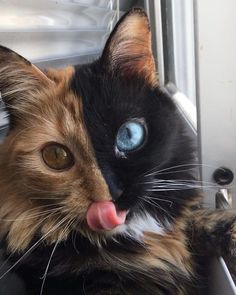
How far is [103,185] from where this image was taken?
0.80 meters

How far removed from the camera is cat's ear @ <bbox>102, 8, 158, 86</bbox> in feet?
2.86

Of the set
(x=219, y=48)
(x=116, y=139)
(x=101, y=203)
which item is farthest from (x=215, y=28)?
(x=101, y=203)

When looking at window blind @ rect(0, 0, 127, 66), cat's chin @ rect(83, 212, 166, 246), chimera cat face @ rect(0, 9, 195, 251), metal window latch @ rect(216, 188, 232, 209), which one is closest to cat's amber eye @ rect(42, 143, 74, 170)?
chimera cat face @ rect(0, 9, 195, 251)

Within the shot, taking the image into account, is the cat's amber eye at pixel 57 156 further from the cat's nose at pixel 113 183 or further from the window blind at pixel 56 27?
the window blind at pixel 56 27

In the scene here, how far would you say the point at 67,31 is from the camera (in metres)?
1.92

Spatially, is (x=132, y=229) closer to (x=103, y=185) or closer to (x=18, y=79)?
(x=103, y=185)

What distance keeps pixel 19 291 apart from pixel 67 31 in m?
1.25

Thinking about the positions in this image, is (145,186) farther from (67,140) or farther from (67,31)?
(67,31)

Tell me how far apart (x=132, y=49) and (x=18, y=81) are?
0.78 feet

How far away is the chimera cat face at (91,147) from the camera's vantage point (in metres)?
0.83

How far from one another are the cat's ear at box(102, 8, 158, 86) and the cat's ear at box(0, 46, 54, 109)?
0.46 ft

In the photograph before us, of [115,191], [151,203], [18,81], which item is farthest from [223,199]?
[18,81]

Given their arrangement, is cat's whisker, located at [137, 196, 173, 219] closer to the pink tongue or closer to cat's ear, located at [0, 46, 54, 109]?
the pink tongue

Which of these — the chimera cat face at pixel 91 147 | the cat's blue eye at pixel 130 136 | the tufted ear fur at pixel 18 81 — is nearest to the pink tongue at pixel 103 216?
the chimera cat face at pixel 91 147
